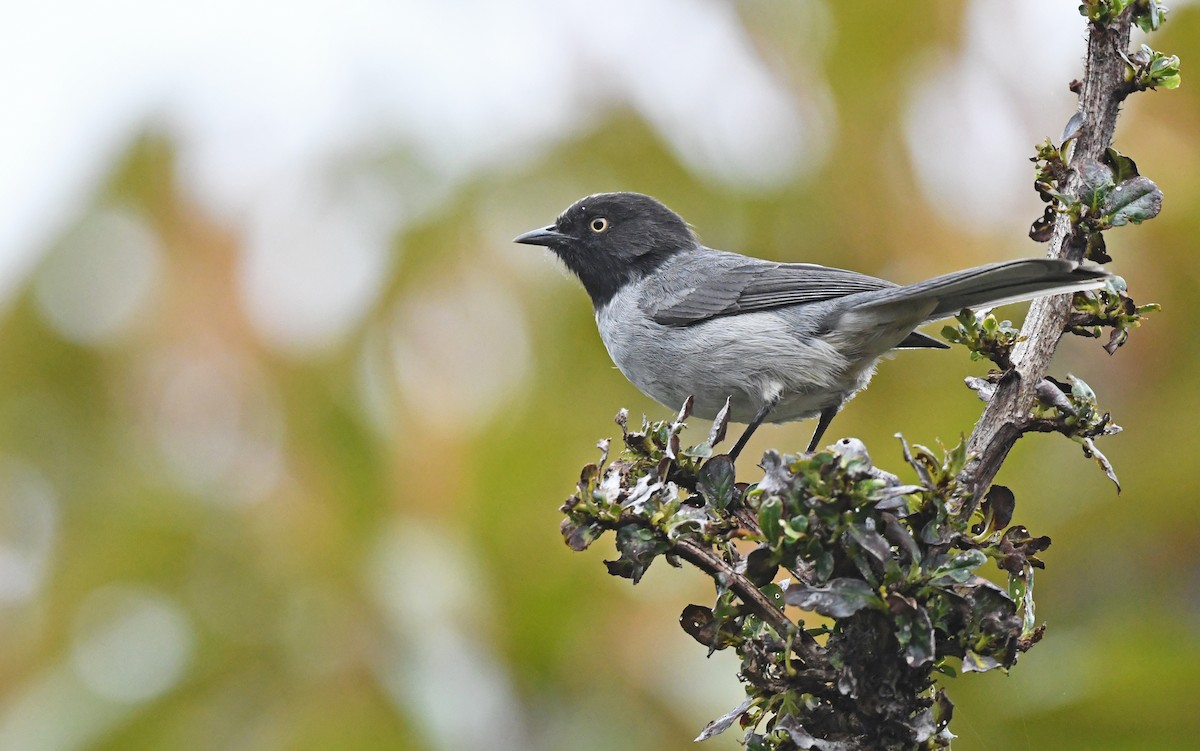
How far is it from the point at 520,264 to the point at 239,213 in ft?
5.62

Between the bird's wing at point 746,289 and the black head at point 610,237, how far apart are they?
1.42 feet

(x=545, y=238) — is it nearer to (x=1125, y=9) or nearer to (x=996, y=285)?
(x=996, y=285)

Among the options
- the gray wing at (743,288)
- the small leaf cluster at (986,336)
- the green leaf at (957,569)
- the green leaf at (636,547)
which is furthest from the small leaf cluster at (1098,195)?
the gray wing at (743,288)

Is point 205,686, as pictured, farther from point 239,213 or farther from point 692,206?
point 692,206

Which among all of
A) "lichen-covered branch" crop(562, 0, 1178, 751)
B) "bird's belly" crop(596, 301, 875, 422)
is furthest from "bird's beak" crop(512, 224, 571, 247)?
"lichen-covered branch" crop(562, 0, 1178, 751)

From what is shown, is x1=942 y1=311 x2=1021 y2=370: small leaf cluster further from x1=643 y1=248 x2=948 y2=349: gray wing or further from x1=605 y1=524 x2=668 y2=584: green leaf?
x1=643 y1=248 x2=948 y2=349: gray wing

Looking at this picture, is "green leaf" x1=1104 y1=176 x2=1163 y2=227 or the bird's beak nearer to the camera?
"green leaf" x1=1104 y1=176 x2=1163 y2=227

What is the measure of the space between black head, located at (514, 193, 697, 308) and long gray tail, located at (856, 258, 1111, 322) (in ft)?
4.63

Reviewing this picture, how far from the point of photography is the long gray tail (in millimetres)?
2279

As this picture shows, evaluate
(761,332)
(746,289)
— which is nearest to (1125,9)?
(761,332)

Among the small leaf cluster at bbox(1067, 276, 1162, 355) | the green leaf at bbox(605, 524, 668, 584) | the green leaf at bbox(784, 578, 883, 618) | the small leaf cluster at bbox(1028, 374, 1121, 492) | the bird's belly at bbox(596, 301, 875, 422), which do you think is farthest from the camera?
the bird's belly at bbox(596, 301, 875, 422)

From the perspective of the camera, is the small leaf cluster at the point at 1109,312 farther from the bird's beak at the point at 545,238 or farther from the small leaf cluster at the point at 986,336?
the bird's beak at the point at 545,238

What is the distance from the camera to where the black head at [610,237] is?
485 centimetres

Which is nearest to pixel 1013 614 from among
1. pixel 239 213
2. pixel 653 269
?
A: pixel 653 269
